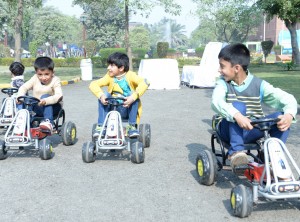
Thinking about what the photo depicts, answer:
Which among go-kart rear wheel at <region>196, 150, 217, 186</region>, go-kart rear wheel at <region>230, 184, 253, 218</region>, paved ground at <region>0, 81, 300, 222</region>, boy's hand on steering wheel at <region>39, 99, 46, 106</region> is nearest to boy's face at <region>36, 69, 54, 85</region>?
boy's hand on steering wheel at <region>39, 99, 46, 106</region>

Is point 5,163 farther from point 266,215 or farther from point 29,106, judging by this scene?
point 266,215

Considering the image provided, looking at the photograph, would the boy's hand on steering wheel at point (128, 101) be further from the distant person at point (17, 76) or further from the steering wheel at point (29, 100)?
the distant person at point (17, 76)

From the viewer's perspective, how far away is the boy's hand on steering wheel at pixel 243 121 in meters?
3.89

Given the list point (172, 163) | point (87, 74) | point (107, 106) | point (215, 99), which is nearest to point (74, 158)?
point (107, 106)

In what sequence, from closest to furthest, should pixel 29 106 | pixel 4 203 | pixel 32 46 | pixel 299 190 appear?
pixel 299 190
pixel 4 203
pixel 29 106
pixel 32 46

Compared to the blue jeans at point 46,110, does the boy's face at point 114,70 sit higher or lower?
higher

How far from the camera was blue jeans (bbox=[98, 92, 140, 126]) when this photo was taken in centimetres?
613

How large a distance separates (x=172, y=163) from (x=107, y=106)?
1198 millimetres

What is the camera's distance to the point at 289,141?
7.14m

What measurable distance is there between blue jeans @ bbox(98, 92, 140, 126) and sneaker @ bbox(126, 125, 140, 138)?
65 millimetres

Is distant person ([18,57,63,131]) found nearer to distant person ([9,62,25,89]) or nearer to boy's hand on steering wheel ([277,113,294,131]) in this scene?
distant person ([9,62,25,89])

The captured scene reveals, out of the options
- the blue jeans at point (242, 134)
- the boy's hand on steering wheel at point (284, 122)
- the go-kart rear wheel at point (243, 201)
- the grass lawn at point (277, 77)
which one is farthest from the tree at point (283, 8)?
the go-kart rear wheel at point (243, 201)

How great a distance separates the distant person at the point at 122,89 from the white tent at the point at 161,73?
11.3 m

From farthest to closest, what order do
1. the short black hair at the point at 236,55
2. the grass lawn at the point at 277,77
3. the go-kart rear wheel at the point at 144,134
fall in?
the grass lawn at the point at 277,77
the go-kart rear wheel at the point at 144,134
the short black hair at the point at 236,55
